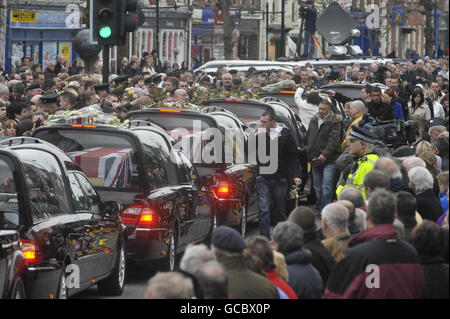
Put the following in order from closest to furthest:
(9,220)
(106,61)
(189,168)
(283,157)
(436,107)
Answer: (9,220)
(189,168)
(283,157)
(106,61)
(436,107)

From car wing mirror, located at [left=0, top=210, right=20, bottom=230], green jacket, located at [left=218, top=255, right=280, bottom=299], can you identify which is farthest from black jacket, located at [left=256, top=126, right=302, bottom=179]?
green jacket, located at [left=218, top=255, right=280, bottom=299]

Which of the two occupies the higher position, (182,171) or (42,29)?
(42,29)

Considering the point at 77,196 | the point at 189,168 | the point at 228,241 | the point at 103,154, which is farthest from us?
the point at 189,168

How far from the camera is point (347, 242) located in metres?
8.84

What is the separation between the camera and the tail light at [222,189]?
1555cm

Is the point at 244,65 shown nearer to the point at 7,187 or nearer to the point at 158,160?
the point at 158,160

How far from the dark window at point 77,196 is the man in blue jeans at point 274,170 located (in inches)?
165

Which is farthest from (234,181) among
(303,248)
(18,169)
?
(303,248)

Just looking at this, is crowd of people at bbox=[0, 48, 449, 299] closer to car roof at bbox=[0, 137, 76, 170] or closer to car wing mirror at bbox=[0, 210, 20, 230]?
car wing mirror at bbox=[0, 210, 20, 230]

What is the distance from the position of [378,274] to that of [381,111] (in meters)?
12.7

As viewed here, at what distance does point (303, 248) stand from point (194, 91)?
13.1 m

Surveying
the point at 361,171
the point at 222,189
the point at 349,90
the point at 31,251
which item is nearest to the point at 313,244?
the point at 31,251

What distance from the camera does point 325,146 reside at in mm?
17766

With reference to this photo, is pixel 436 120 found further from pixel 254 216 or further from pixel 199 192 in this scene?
pixel 199 192
